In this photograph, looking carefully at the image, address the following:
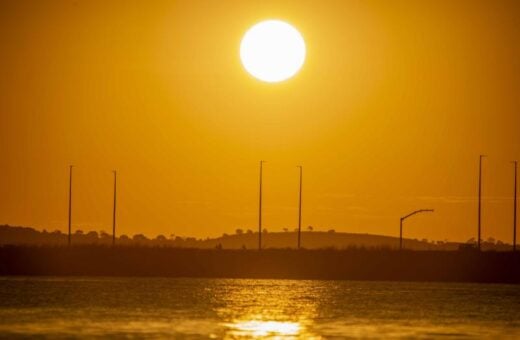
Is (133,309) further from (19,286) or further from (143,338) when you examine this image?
(19,286)

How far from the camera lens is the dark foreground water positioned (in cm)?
11331

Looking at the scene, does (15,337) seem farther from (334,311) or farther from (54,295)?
(54,295)

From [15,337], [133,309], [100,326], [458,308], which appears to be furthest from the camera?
[458,308]

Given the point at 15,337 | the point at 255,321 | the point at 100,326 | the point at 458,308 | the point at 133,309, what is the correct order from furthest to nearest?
the point at 458,308 < the point at 133,309 < the point at 255,321 < the point at 100,326 < the point at 15,337

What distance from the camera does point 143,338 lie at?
10494 cm

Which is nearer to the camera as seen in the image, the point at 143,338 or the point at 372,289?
the point at 143,338

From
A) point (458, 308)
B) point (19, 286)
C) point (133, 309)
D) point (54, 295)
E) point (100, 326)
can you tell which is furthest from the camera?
point (19, 286)

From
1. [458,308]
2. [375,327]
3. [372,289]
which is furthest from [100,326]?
[372,289]

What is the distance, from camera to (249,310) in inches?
5418

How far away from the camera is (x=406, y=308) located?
14288 cm

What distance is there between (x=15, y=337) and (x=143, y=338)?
7.92 metres

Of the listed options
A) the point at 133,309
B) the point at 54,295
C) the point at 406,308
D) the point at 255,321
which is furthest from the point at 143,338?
the point at 54,295

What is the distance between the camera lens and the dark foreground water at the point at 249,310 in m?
113

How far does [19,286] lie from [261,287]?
1075 inches
